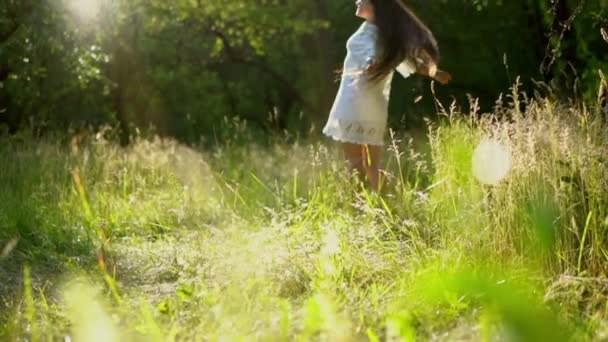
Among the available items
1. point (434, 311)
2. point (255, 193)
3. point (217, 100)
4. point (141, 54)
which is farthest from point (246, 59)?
point (434, 311)

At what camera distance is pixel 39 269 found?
5355mm

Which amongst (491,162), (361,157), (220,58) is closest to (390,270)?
(491,162)

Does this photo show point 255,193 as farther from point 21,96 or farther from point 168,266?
point 21,96

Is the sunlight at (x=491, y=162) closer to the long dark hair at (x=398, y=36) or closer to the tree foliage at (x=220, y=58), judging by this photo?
the long dark hair at (x=398, y=36)

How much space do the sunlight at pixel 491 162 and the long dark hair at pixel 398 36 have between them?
1556 millimetres

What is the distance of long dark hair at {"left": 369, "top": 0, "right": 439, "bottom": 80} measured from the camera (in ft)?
20.0

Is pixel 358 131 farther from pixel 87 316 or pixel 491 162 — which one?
pixel 87 316

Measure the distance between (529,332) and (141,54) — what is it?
1759 cm

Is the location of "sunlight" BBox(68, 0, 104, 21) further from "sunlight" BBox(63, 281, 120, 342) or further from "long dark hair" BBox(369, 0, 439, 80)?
"sunlight" BBox(63, 281, 120, 342)

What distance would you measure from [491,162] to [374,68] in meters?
1.86

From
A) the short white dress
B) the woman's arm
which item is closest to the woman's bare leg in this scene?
the short white dress

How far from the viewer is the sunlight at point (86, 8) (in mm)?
11508

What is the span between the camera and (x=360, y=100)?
6.38 metres

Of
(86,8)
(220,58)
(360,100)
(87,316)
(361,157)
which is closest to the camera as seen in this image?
(87,316)
